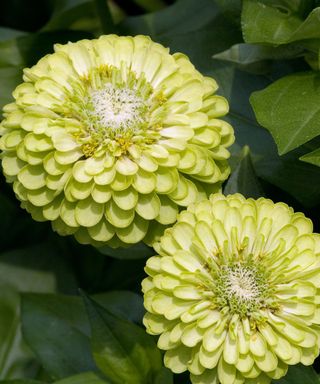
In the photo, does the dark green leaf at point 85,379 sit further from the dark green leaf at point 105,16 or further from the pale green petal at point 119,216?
the dark green leaf at point 105,16

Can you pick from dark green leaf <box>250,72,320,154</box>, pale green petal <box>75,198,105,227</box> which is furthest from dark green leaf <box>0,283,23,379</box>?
dark green leaf <box>250,72,320,154</box>

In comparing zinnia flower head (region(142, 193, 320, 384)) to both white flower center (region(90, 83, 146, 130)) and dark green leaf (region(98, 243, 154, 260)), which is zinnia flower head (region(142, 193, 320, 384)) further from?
dark green leaf (region(98, 243, 154, 260))

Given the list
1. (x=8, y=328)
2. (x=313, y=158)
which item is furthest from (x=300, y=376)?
(x=8, y=328)

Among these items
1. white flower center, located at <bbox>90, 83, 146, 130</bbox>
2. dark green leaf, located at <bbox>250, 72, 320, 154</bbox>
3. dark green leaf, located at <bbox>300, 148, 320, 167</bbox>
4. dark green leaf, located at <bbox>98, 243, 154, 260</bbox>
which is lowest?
dark green leaf, located at <bbox>98, 243, 154, 260</bbox>

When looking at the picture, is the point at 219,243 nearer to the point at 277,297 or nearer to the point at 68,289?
the point at 277,297

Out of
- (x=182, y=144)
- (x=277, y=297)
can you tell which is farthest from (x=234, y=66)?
(x=277, y=297)

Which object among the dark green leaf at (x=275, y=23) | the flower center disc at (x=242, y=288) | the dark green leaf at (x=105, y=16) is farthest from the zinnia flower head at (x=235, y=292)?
the dark green leaf at (x=105, y=16)

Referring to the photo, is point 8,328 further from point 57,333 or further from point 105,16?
point 105,16
